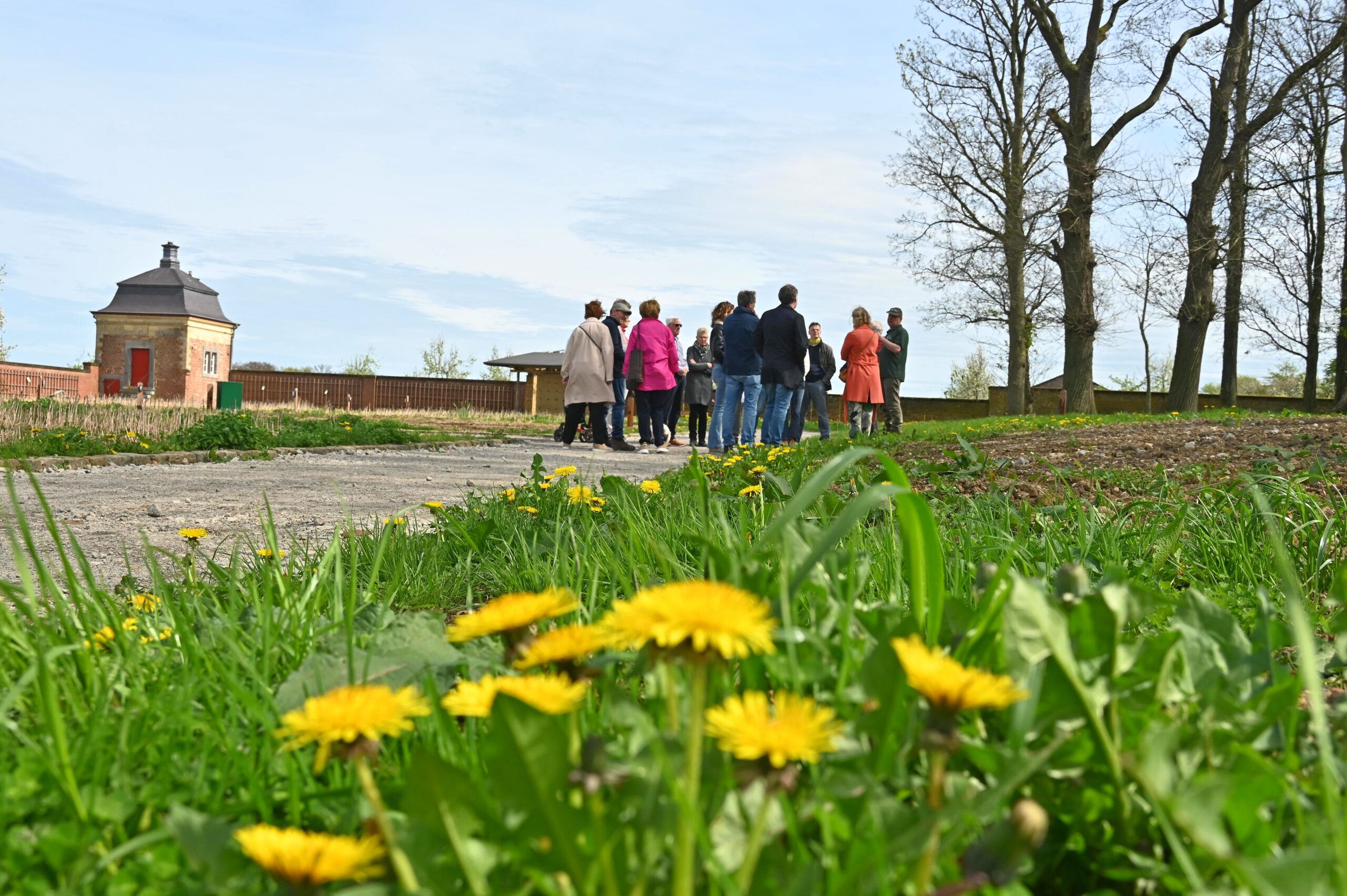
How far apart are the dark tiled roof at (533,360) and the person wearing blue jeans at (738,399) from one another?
36.2 metres

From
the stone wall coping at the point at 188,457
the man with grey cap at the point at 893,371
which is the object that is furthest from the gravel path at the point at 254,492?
the man with grey cap at the point at 893,371

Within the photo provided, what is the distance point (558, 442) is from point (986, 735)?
43.1ft

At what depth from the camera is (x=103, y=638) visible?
1520mm

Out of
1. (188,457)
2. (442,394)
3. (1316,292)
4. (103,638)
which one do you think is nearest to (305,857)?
(103,638)

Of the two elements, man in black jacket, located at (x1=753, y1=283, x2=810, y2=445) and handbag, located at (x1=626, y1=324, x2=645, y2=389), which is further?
handbag, located at (x1=626, y1=324, x2=645, y2=389)

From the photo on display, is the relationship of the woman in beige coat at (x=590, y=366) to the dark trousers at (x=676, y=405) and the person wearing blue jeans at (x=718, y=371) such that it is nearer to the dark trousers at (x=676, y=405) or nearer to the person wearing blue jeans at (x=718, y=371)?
the person wearing blue jeans at (x=718, y=371)

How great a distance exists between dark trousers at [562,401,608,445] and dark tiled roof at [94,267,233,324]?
41.4 metres

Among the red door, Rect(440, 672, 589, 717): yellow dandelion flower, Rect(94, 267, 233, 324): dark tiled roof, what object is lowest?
Rect(440, 672, 589, 717): yellow dandelion flower

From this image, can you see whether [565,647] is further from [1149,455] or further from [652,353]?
[652,353]

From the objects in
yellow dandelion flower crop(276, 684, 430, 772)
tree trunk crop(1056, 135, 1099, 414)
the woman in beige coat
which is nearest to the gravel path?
the woman in beige coat

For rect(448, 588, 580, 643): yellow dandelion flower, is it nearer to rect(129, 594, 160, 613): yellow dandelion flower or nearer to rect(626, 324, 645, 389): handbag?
rect(129, 594, 160, 613): yellow dandelion flower

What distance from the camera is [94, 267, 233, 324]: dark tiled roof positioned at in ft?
157

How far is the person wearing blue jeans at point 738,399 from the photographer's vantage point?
36.6 ft

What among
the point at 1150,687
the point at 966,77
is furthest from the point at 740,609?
the point at 966,77
